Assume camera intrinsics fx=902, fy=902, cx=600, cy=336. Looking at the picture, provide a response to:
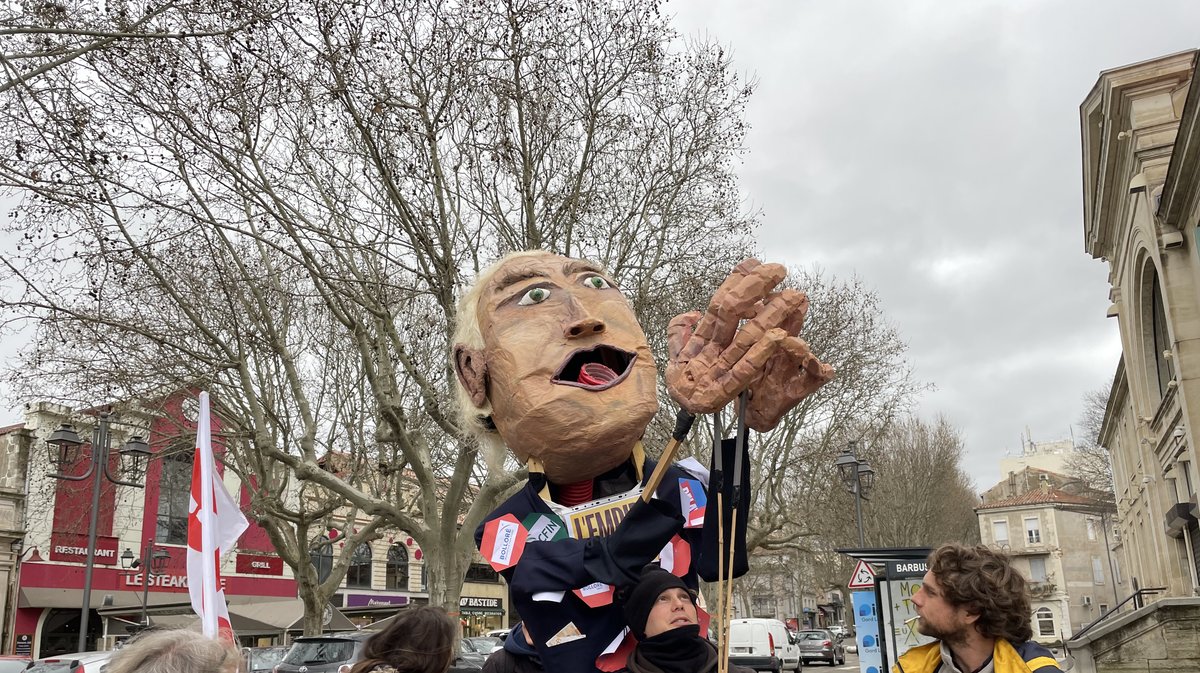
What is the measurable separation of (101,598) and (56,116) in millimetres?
19755

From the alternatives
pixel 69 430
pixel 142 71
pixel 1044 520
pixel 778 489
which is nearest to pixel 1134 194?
pixel 778 489

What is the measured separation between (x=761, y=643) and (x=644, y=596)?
794 inches

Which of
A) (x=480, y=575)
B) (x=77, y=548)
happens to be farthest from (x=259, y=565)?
(x=480, y=575)

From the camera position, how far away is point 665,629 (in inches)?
109

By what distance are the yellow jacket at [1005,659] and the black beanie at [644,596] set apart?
0.71 m

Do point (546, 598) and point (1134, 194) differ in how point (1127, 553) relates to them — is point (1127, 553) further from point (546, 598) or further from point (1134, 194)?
point (546, 598)

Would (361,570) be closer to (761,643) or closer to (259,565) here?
(259,565)

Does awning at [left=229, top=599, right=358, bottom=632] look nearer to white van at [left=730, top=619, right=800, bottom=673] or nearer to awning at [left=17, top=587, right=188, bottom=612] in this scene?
awning at [left=17, top=587, right=188, bottom=612]

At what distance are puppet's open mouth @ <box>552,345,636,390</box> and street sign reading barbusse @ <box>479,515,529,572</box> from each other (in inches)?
22.8

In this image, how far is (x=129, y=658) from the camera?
2.00 metres

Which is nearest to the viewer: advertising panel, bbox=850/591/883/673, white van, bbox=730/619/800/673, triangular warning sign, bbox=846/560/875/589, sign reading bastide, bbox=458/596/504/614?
triangular warning sign, bbox=846/560/875/589

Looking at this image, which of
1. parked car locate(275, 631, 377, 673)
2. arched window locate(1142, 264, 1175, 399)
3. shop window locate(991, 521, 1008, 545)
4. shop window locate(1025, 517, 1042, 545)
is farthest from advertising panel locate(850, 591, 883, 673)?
shop window locate(1025, 517, 1042, 545)

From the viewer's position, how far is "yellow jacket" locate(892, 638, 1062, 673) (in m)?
2.42

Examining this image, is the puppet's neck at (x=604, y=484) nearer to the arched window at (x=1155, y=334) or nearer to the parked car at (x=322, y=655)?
the parked car at (x=322, y=655)
